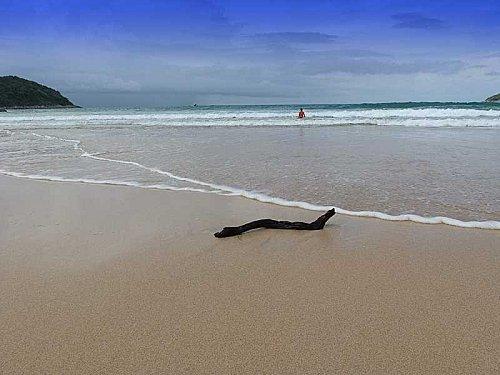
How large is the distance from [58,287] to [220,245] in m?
1.28

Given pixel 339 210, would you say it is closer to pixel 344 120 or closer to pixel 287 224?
pixel 287 224

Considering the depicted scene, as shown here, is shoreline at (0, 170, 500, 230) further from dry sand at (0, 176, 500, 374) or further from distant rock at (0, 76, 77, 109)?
distant rock at (0, 76, 77, 109)

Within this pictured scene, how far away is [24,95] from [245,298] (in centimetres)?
11868

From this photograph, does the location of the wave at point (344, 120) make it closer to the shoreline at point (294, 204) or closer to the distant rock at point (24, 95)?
the shoreline at point (294, 204)

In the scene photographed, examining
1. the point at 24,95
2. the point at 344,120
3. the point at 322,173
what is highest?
the point at 24,95

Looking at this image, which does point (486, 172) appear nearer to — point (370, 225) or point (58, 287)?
point (370, 225)

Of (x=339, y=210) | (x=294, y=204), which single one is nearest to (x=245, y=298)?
(x=339, y=210)

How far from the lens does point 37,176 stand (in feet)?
23.2

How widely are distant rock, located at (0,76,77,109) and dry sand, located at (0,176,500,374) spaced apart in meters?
108

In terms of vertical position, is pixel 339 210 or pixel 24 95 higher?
pixel 24 95

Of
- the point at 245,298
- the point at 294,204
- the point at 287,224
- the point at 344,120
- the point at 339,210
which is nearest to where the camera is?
the point at 245,298

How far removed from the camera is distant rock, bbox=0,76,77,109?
101 metres

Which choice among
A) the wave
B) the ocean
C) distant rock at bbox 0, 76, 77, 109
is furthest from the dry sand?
distant rock at bbox 0, 76, 77, 109

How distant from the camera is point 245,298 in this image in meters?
2.61
